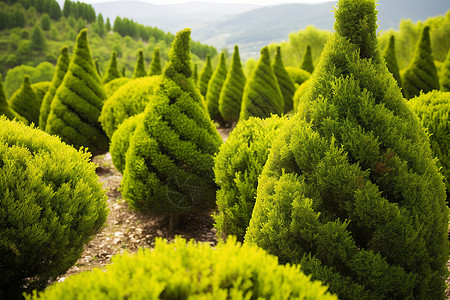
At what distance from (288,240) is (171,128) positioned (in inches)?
169

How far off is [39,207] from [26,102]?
17.9 m

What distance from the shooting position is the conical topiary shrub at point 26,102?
1802 centimetres

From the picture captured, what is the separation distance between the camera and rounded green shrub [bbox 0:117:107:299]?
3.52m

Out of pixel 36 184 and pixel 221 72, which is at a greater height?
pixel 221 72

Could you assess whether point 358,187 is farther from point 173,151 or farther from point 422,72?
point 422,72

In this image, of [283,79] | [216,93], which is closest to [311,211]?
[283,79]

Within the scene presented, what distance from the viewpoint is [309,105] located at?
3.19 metres

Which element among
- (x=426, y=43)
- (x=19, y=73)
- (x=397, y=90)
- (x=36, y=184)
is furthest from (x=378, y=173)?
(x=19, y=73)

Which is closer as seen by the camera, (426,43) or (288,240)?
(288,240)

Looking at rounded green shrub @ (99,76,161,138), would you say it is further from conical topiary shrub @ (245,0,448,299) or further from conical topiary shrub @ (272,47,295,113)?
conical topiary shrub @ (272,47,295,113)

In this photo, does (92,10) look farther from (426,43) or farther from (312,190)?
(312,190)

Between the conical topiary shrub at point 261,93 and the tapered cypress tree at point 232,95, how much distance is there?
2991 mm

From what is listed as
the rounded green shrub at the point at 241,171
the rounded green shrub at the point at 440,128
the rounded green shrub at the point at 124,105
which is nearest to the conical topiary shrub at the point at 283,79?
the rounded green shrub at the point at 124,105

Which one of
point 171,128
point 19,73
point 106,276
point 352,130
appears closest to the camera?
point 106,276
